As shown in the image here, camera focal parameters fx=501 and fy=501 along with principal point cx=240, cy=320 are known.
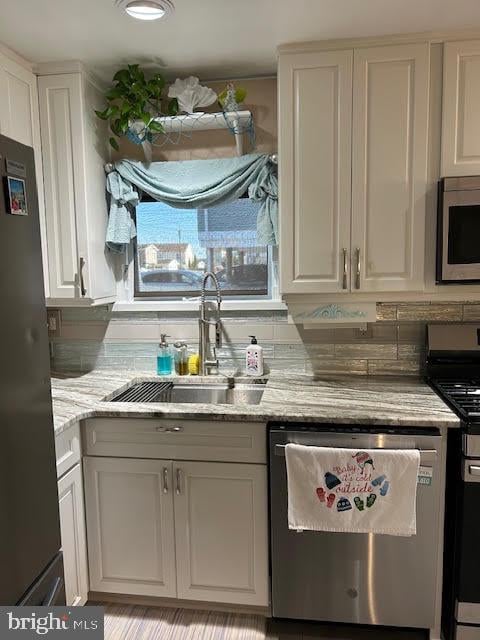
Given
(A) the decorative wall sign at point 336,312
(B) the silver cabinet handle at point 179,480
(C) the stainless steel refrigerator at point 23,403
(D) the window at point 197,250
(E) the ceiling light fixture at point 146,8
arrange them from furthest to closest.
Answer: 1. (D) the window at point 197,250
2. (A) the decorative wall sign at point 336,312
3. (B) the silver cabinet handle at point 179,480
4. (E) the ceiling light fixture at point 146,8
5. (C) the stainless steel refrigerator at point 23,403

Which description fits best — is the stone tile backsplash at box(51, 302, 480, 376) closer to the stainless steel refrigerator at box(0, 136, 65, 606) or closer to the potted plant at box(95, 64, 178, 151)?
the potted plant at box(95, 64, 178, 151)

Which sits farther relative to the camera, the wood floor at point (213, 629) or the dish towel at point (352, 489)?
the wood floor at point (213, 629)

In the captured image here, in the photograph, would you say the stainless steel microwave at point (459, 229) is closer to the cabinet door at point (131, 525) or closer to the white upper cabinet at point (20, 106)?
the cabinet door at point (131, 525)

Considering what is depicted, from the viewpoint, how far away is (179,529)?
2.08 m

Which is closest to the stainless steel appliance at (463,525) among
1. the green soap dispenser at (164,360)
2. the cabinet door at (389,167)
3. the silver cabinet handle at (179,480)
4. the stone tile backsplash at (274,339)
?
the stone tile backsplash at (274,339)

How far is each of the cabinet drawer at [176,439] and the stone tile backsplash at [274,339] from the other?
637mm

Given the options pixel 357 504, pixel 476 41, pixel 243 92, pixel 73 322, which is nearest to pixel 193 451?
pixel 357 504

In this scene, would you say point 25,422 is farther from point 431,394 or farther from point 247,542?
point 431,394

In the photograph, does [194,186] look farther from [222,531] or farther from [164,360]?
[222,531]

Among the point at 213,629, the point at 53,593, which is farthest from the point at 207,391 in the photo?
the point at 53,593

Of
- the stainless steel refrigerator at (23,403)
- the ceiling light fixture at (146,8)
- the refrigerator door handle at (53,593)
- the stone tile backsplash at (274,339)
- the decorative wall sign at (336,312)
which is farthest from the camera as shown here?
the stone tile backsplash at (274,339)

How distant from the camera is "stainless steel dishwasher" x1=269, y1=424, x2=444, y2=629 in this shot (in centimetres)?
187

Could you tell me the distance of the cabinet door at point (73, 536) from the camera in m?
1.95

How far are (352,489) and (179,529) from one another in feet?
2.44
